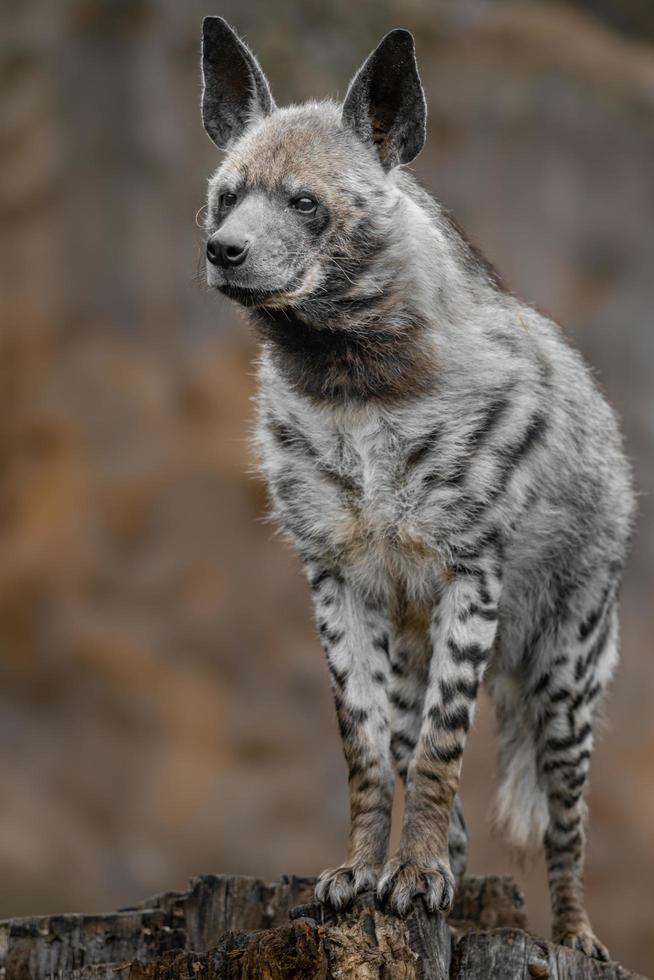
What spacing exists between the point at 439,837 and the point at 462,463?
1083 mm

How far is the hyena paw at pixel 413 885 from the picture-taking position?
13.1ft

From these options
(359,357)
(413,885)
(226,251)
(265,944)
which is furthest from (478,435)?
(265,944)

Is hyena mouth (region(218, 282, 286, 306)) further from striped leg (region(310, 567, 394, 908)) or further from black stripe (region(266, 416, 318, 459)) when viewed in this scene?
striped leg (region(310, 567, 394, 908))

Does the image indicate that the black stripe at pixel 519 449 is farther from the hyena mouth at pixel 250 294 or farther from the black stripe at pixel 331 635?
the hyena mouth at pixel 250 294

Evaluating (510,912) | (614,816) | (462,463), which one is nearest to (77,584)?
(614,816)

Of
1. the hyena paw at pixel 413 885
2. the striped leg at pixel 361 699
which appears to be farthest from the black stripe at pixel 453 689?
the hyena paw at pixel 413 885

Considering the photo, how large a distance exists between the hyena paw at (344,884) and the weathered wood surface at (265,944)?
0.04 metres

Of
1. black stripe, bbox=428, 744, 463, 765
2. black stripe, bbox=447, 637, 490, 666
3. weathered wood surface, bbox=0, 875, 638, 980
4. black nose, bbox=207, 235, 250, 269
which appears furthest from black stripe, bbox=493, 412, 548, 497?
weathered wood surface, bbox=0, 875, 638, 980

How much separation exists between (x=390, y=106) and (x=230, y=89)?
0.58 m

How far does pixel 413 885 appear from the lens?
13.3 ft

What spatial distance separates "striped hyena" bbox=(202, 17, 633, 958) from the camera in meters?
4.31

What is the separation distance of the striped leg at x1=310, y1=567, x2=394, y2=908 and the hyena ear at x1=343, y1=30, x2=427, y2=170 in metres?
1.30

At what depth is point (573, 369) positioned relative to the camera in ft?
16.9

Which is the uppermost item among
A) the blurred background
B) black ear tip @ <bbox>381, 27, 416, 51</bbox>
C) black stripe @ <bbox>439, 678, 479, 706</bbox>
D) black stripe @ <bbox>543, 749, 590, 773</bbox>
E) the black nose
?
the blurred background
